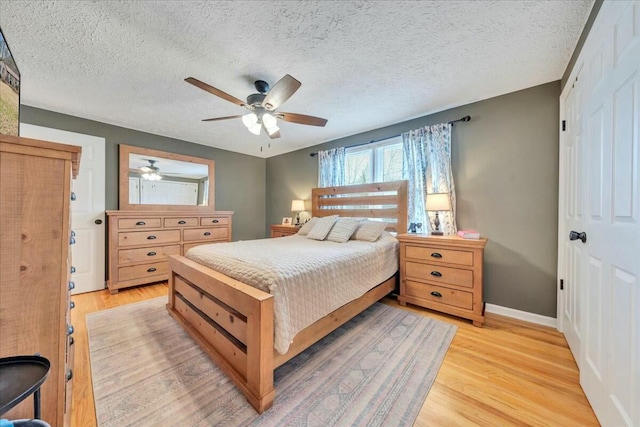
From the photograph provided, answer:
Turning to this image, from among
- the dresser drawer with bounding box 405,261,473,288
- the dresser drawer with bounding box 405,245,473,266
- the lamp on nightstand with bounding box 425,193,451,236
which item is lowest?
the dresser drawer with bounding box 405,261,473,288

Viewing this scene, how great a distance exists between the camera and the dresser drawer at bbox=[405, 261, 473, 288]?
2332 mm

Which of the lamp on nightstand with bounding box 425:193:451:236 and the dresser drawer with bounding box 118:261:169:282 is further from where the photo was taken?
the dresser drawer with bounding box 118:261:169:282

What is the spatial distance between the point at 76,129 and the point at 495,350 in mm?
5287

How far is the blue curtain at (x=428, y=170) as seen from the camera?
282 centimetres

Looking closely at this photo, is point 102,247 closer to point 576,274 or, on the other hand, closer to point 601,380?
point 601,380

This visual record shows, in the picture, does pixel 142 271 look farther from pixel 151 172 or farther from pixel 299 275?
pixel 299 275

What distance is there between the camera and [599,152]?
4.24 ft

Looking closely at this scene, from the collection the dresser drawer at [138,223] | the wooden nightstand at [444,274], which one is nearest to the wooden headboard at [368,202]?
the wooden nightstand at [444,274]

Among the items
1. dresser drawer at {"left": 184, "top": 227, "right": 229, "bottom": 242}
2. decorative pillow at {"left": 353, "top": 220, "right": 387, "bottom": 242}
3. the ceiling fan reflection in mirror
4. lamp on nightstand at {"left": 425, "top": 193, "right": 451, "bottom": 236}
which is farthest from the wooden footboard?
the ceiling fan reflection in mirror

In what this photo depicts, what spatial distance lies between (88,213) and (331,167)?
353 centimetres

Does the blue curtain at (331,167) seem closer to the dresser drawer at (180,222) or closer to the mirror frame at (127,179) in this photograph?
the mirror frame at (127,179)

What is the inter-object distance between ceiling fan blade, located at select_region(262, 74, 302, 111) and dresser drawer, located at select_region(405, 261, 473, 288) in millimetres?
2115

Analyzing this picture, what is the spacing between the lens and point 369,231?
2928 millimetres

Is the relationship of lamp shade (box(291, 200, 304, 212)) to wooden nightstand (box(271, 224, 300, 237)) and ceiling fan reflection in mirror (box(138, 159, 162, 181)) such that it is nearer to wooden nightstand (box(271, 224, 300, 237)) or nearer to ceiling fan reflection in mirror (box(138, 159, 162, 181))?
wooden nightstand (box(271, 224, 300, 237))
